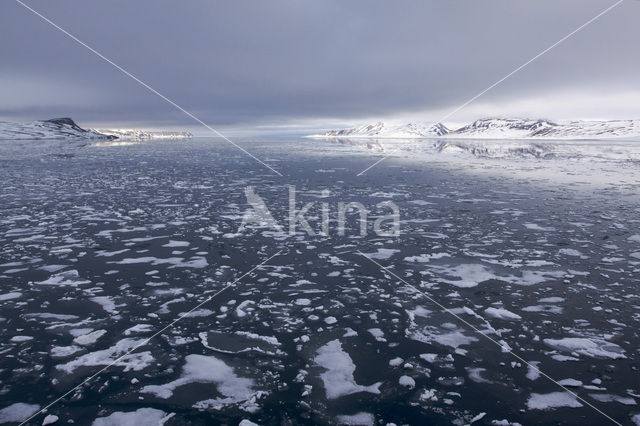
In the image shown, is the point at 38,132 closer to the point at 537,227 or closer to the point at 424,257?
the point at 424,257

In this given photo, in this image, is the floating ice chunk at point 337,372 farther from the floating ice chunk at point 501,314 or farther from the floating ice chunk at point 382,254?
the floating ice chunk at point 382,254

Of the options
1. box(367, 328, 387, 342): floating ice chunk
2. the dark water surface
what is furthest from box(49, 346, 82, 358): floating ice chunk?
box(367, 328, 387, 342): floating ice chunk

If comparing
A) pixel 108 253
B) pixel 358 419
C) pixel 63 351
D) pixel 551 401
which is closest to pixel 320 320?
pixel 358 419

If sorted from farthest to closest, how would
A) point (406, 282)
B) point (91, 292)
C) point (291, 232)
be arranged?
1. point (291, 232)
2. point (406, 282)
3. point (91, 292)

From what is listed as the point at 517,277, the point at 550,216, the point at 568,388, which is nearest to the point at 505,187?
the point at 550,216

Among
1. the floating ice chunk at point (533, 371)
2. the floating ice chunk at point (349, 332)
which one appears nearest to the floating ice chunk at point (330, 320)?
the floating ice chunk at point (349, 332)

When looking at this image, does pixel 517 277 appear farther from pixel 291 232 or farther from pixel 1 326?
pixel 1 326

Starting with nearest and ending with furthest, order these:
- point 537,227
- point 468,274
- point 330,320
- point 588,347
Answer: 1. point 588,347
2. point 330,320
3. point 468,274
4. point 537,227
